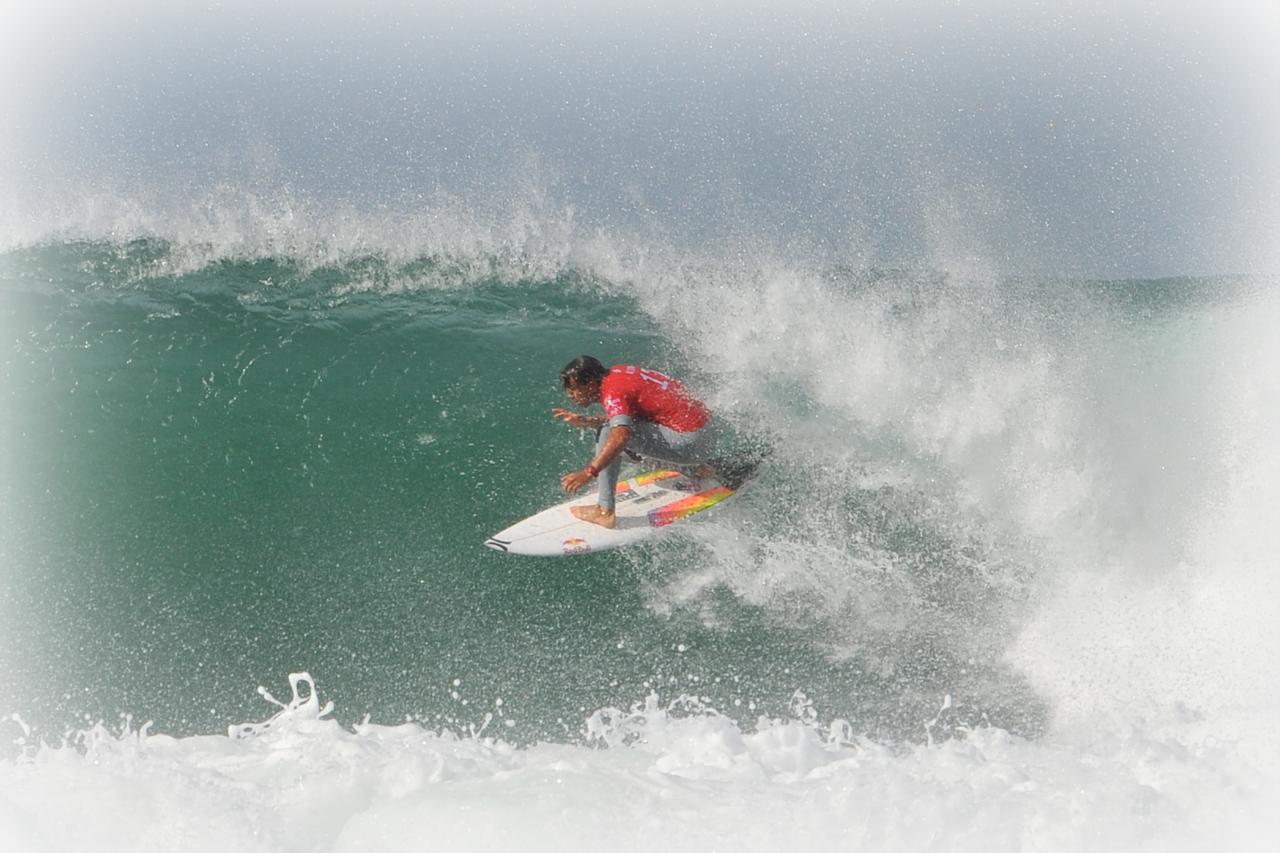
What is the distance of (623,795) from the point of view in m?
4.27

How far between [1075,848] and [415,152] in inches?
710

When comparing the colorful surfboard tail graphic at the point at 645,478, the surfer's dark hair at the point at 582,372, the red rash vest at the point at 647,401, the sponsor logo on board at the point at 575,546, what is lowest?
the sponsor logo on board at the point at 575,546

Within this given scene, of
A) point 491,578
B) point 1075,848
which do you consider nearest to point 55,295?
point 491,578

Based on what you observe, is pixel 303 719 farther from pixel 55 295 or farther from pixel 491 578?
pixel 55 295

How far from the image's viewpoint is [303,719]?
16.6 feet

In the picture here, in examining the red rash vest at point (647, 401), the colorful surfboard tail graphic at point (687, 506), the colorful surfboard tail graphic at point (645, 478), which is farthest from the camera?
the colorful surfboard tail graphic at point (645, 478)

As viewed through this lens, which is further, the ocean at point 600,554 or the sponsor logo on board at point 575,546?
the sponsor logo on board at point 575,546

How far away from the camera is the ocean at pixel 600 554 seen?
169 inches

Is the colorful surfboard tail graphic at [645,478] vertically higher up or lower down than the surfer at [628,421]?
lower down

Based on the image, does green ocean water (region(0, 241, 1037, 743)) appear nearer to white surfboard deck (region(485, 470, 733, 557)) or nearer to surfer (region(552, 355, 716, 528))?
white surfboard deck (region(485, 470, 733, 557))

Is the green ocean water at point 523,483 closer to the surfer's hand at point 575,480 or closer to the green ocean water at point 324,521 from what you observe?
the green ocean water at point 324,521

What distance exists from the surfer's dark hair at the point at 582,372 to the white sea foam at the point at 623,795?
236 centimetres

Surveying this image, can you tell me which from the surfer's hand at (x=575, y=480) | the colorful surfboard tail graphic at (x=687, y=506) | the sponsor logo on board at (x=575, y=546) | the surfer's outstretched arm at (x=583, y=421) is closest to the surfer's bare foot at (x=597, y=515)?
the sponsor logo on board at (x=575, y=546)

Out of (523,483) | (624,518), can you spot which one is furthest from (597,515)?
(523,483)
